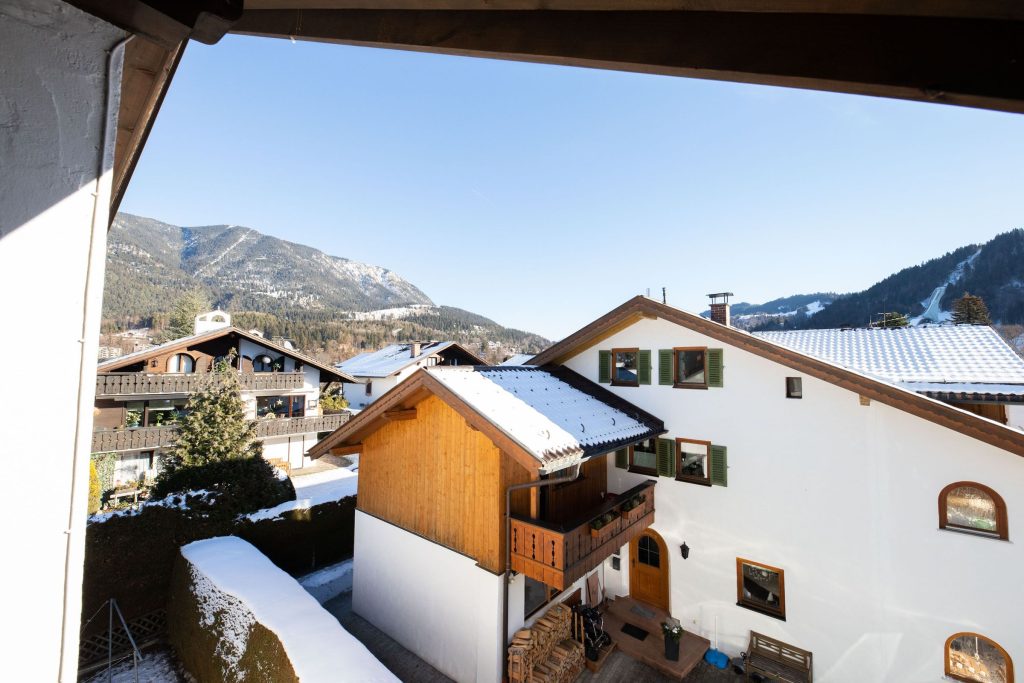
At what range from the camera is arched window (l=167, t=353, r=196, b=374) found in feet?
73.4

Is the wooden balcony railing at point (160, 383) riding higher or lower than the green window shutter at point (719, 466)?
higher

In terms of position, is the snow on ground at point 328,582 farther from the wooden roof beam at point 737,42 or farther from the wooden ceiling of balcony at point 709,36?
the wooden roof beam at point 737,42

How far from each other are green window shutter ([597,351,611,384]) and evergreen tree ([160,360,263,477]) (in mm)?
11844

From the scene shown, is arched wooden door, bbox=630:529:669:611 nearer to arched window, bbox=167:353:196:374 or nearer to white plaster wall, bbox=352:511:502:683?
white plaster wall, bbox=352:511:502:683

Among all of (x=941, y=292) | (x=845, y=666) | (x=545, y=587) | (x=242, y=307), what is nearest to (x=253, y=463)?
(x=545, y=587)

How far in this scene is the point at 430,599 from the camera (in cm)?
934

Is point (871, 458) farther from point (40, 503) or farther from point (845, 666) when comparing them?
point (40, 503)

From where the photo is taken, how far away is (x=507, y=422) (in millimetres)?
8062

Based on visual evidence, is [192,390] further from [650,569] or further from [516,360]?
[516,360]

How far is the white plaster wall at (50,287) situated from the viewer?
122cm

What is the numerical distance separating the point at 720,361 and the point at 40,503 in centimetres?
1109

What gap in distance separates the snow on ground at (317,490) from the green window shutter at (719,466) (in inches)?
425

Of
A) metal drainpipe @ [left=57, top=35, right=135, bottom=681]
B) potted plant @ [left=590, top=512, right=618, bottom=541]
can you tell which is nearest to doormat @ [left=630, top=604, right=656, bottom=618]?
potted plant @ [left=590, top=512, right=618, bottom=541]

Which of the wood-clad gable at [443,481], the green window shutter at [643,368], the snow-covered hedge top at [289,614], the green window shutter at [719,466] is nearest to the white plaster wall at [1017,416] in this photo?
the green window shutter at [719,466]
